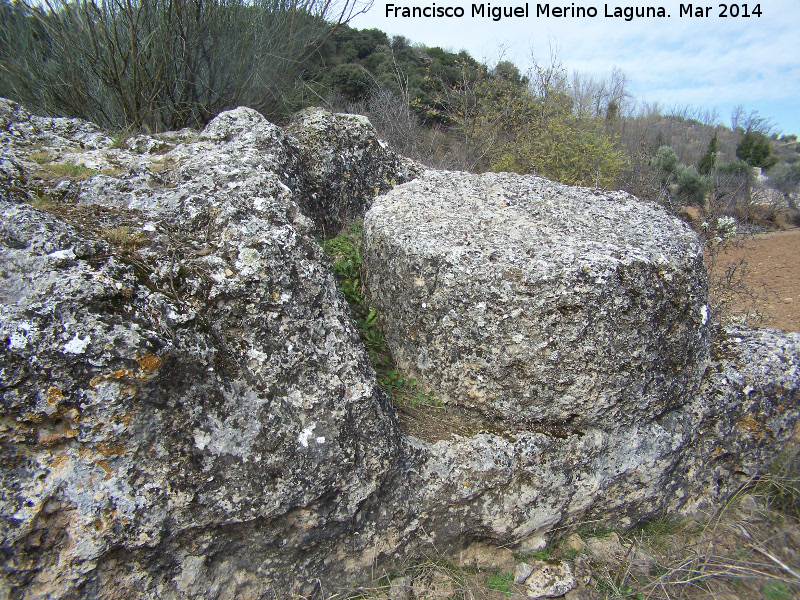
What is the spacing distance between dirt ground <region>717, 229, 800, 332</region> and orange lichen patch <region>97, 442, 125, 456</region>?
6.12 meters

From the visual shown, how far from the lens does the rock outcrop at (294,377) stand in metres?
1.64

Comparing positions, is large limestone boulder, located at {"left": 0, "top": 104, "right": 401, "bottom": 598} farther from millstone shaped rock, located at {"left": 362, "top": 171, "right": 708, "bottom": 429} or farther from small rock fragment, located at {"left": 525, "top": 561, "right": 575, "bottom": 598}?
small rock fragment, located at {"left": 525, "top": 561, "right": 575, "bottom": 598}

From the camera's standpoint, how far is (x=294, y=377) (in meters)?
2.01

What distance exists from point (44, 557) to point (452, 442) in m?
1.66

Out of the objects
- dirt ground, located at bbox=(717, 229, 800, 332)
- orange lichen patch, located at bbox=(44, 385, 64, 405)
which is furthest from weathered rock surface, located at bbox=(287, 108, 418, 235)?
dirt ground, located at bbox=(717, 229, 800, 332)

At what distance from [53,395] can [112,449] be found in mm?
267

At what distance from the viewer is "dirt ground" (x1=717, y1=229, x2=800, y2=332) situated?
559 cm

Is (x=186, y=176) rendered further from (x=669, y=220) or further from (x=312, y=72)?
(x=312, y=72)

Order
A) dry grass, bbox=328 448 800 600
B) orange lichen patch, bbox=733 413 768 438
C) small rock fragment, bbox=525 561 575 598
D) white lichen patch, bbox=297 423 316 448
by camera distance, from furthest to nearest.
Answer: orange lichen patch, bbox=733 413 768 438
small rock fragment, bbox=525 561 575 598
dry grass, bbox=328 448 800 600
white lichen patch, bbox=297 423 316 448

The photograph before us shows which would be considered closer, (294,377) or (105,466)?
(105,466)

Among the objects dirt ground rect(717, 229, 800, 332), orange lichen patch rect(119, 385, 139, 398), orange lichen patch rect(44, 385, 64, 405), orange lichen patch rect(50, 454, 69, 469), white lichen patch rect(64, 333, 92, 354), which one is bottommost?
dirt ground rect(717, 229, 800, 332)

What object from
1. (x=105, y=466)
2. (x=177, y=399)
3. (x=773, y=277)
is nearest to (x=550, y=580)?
(x=177, y=399)

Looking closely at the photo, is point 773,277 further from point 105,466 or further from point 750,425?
point 105,466

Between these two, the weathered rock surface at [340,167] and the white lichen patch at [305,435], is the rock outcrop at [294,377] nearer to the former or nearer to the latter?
the white lichen patch at [305,435]
